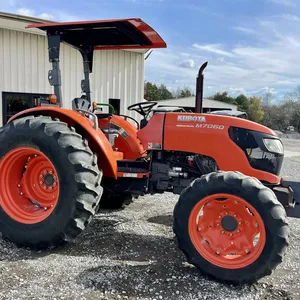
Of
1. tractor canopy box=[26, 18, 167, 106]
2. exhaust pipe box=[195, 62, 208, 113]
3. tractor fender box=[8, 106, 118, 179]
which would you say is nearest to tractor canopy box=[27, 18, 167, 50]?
tractor canopy box=[26, 18, 167, 106]

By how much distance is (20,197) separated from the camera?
369 centimetres

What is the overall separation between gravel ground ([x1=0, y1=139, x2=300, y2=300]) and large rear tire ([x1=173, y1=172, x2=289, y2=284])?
174 mm

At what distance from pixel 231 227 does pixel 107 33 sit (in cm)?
242

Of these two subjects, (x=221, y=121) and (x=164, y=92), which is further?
(x=164, y=92)

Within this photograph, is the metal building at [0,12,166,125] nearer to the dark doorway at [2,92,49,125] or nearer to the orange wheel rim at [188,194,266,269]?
the dark doorway at [2,92,49,125]

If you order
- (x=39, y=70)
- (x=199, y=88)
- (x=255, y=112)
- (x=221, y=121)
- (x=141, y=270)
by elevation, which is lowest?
(x=141, y=270)

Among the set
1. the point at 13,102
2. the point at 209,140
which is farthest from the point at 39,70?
the point at 209,140

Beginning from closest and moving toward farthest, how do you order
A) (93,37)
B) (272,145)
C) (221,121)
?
(272,145)
(221,121)
(93,37)

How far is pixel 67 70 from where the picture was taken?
8.67 metres

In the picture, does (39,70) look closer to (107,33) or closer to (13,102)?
(13,102)

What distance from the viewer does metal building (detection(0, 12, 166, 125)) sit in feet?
25.2

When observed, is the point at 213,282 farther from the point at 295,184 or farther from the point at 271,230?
the point at 295,184

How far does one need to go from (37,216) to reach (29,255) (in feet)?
1.29

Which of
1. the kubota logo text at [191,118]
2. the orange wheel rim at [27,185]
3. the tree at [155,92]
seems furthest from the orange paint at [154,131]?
the tree at [155,92]
